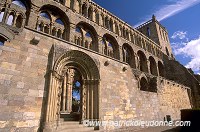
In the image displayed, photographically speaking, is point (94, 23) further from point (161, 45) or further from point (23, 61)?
point (161, 45)

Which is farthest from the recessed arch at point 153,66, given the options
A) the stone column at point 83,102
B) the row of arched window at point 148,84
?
the stone column at point 83,102

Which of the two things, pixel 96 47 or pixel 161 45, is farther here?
pixel 161 45

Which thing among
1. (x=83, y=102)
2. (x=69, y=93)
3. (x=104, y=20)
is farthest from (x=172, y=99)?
(x=83, y=102)

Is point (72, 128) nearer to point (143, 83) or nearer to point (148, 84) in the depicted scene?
point (148, 84)

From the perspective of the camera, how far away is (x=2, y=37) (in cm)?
570

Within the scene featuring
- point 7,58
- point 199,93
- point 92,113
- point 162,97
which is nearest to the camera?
point 7,58

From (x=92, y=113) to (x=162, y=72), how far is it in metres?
19.6

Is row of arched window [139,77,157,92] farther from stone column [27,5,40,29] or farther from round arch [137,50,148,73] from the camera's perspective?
stone column [27,5,40,29]

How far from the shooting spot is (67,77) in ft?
52.5

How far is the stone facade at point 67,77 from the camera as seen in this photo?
18.4 feet

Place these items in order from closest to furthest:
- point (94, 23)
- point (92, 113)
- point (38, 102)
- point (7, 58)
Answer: point (7, 58) → point (38, 102) → point (92, 113) → point (94, 23)

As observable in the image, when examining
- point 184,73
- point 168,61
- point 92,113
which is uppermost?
point 168,61

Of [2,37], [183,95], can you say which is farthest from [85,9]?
[183,95]

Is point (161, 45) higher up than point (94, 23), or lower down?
higher up
